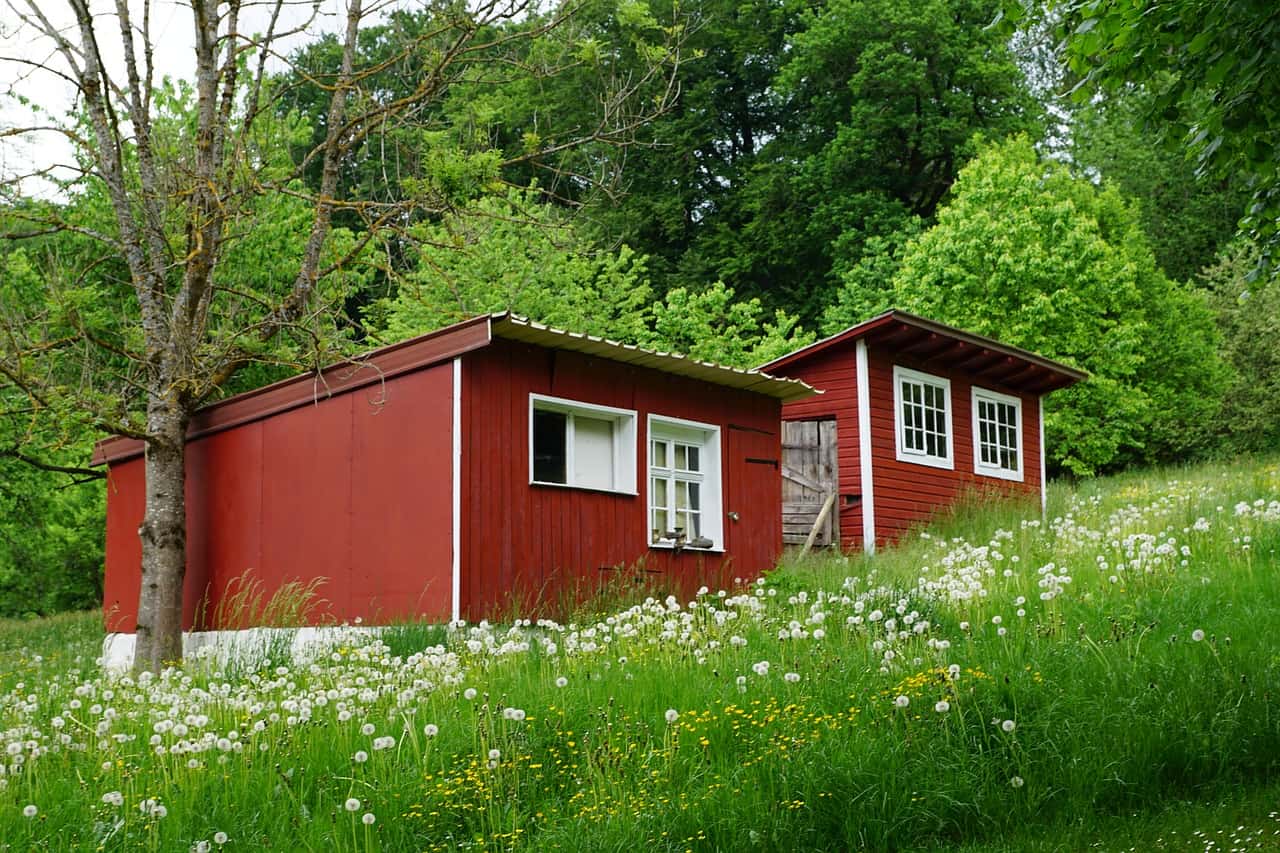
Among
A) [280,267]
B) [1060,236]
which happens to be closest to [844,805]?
[280,267]

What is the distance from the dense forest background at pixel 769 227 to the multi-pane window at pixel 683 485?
251 cm

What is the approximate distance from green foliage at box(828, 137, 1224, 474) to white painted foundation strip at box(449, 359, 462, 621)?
17.6m

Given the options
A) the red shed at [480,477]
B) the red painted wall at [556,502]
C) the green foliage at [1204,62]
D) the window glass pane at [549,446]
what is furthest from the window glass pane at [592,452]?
the green foliage at [1204,62]

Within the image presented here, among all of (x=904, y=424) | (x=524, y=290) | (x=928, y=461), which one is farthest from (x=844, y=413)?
(x=524, y=290)

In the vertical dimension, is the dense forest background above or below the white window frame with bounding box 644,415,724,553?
above

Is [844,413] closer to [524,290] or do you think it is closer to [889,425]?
[889,425]

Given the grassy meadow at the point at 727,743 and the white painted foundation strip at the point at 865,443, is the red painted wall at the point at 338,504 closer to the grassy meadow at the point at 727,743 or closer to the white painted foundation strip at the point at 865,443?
the grassy meadow at the point at 727,743

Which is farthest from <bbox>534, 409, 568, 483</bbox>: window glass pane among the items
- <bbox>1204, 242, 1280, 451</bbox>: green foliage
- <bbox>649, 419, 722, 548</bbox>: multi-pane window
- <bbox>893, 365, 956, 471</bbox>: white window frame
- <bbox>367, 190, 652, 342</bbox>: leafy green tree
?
<bbox>1204, 242, 1280, 451</bbox>: green foliage

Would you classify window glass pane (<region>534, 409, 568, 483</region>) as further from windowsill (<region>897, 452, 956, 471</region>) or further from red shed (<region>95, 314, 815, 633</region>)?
windowsill (<region>897, 452, 956, 471</region>)

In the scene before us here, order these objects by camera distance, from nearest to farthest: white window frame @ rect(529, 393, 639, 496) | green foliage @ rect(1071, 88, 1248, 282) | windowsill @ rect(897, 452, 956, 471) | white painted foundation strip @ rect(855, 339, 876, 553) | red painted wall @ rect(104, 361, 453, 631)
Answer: red painted wall @ rect(104, 361, 453, 631) < white window frame @ rect(529, 393, 639, 496) < white painted foundation strip @ rect(855, 339, 876, 553) < windowsill @ rect(897, 452, 956, 471) < green foliage @ rect(1071, 88, 1248, 282)

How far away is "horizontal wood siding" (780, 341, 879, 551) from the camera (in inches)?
845

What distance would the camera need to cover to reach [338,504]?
14.9 metres

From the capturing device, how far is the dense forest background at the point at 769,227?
1235 cm

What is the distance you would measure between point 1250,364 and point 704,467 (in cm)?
2039
